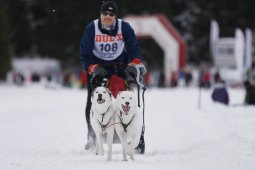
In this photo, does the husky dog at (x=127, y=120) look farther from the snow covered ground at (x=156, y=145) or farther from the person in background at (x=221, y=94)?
the person in background at (x=221, y=94)

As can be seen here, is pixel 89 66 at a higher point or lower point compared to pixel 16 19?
lower

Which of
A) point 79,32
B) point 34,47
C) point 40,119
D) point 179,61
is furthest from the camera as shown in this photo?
point 34,47

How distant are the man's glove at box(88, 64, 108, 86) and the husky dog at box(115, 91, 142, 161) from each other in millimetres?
549

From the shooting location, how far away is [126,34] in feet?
23.6

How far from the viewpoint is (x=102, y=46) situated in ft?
23.6

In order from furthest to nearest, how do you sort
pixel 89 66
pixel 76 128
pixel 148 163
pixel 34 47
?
pixel 34 47, pixel 76 128, pixel 89 66, pixel 148 163

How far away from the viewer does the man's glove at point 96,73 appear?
6832 millimetres

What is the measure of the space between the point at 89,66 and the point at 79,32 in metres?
51.4

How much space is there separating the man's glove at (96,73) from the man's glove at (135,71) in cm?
33

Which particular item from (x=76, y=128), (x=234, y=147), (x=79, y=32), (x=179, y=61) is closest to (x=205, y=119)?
(x=76, y=128)

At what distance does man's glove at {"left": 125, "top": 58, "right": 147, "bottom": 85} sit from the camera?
7074 mm

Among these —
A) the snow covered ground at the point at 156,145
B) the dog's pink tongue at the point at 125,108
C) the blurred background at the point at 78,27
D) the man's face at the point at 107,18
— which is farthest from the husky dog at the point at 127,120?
the blurred background at the point at 78,27

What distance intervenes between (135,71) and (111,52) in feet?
1.38

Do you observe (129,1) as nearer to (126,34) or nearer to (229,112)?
(229,112)
